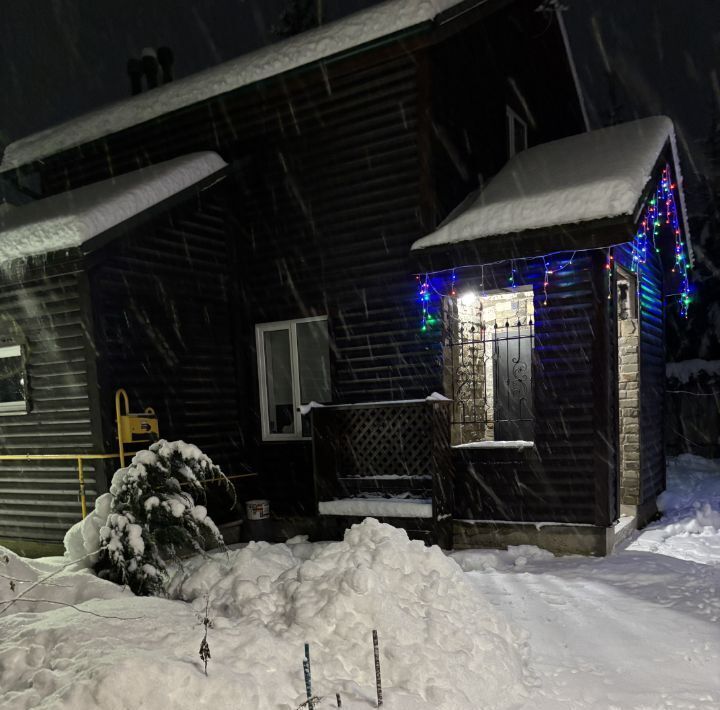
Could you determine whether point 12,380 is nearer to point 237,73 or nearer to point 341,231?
point 341,231

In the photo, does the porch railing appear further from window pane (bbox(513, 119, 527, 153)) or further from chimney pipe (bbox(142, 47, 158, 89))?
chimney pipe (bbox(142, 47, 158, 89))

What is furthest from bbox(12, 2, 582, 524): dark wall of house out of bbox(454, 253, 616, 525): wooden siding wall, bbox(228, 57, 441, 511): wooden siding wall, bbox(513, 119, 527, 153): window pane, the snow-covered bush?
the snow-covered bush

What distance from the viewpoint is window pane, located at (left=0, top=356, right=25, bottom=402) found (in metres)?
7.50

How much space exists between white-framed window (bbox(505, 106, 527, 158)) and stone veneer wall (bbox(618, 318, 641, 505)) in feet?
11.4

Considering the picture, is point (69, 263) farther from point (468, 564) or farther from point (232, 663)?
point (468, 564)

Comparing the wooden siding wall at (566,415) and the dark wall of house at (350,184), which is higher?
the dark wall of house at (350,184)

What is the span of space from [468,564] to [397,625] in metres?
2.80

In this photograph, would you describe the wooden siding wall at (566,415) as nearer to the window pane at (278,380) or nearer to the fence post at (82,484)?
the window pane at (278,380)

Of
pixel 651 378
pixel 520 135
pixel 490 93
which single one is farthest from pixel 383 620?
pixel 520 135

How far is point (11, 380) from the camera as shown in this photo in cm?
762

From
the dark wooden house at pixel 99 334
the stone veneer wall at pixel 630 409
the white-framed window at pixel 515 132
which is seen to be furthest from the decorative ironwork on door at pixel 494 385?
the dark wooden house at pixel 99 334

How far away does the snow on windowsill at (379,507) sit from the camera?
6949 millimetres

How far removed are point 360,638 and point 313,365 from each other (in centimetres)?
571

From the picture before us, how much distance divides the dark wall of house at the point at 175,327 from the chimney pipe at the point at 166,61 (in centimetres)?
491
